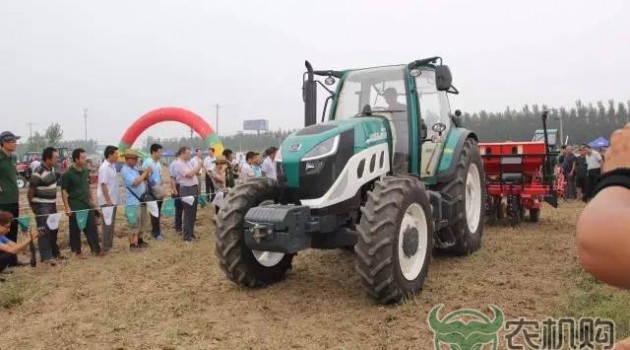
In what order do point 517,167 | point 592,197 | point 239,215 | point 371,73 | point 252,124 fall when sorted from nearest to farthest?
point 592,197 < point 239,215 < point 371,73 < point 517,167 < point 252,124

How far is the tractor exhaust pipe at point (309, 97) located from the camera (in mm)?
5508

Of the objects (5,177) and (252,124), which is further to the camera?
(252,124)

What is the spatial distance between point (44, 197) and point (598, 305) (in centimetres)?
664

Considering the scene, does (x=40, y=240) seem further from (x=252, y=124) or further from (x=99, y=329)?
(x=252, y=124)

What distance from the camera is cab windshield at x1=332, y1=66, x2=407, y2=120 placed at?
217 inches

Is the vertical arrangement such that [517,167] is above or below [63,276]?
above

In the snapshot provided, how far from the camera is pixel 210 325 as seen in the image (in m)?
4.12

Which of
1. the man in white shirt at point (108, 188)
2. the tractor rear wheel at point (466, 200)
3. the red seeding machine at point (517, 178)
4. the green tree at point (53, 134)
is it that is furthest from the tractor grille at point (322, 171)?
the green tree at point (53, 134)

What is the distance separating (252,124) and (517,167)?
7357 centimetres

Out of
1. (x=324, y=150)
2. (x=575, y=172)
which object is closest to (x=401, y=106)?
(x=324, y=150)

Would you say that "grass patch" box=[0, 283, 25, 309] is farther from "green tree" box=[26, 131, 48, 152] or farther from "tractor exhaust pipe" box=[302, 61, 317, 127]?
"green tree" box=[26, 131, 48, 152]

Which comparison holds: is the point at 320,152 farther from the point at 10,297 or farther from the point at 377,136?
the point at 10,297

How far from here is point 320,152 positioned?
179 inches

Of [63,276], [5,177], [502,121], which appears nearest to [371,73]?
[63,276]
